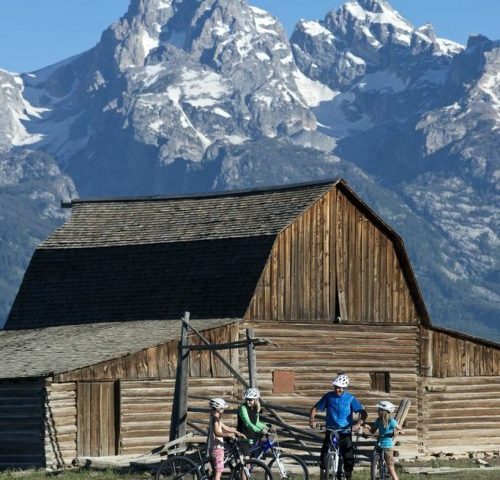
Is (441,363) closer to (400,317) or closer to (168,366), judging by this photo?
(400,317)

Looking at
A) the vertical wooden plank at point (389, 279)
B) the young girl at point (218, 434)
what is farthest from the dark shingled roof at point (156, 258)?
the young girl at point (218, 434)

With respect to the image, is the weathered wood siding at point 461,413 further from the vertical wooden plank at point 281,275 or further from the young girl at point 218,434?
the young girl at point 218,434

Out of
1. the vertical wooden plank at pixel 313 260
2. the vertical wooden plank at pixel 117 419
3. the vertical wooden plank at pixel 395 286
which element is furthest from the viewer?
the vertical wooden plank at pixel 395 286

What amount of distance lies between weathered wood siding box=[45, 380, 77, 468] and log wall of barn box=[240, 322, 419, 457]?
6.15 m

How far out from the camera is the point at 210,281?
50.8 m

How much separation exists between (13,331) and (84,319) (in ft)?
8.83

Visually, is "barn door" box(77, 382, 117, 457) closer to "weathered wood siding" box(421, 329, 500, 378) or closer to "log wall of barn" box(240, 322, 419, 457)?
"log wall of barn" box(240, 322, 419, 457)

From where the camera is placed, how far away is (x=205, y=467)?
30.5 m

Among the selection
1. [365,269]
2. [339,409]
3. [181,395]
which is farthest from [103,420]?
[339,409]

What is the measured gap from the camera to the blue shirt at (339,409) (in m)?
29.9

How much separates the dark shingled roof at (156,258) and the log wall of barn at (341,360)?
1803 millimetres

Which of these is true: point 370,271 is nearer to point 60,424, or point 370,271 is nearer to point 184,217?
point 184,217

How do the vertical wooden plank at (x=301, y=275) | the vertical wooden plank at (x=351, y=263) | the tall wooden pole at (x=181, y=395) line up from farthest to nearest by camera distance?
the vertical wooden plank at (x=351, y=263) → the vertical wooden plank at (x=301, y=275) → the tall wooden pole at (x=181, y=395)

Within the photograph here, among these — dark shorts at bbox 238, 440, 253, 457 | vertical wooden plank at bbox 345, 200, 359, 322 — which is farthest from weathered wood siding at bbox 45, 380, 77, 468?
dark shorts at bbox 238, 440, 253, 457
